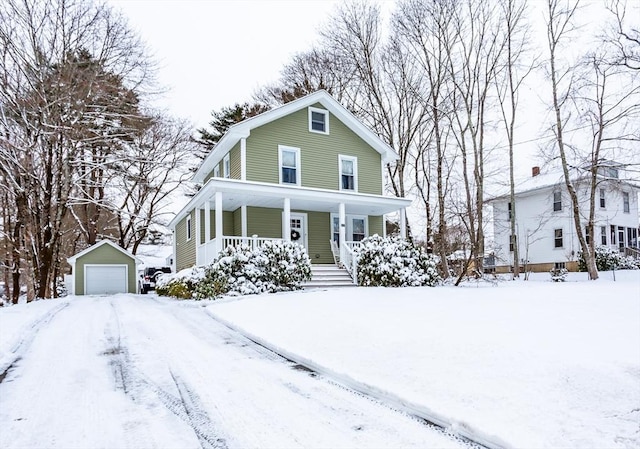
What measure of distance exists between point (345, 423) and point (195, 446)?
1006 millimetres

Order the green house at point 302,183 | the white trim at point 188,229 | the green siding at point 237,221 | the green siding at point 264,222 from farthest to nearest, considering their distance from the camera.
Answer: the white trim at point 188,229 < the green siding at point 237,221 < the green siding at point 264,222 < the green house at point 302,183

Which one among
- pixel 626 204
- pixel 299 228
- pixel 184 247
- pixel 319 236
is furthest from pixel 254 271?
pixel 626 204

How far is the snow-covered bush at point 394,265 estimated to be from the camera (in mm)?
12266

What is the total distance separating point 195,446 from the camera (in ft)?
8.75

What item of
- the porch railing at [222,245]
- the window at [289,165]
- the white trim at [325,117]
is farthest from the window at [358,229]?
the porch railing at [222,245]

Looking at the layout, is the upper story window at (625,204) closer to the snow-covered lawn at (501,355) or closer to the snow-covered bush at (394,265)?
the snow-covered bush at (394,265)

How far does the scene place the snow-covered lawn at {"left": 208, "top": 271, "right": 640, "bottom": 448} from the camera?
282cm

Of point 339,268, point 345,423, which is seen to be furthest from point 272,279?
point 345,423

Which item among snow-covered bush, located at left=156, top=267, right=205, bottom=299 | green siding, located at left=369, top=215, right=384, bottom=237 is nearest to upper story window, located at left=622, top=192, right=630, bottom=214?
green siding, located at left=369, top=215, right=384, bottom=237

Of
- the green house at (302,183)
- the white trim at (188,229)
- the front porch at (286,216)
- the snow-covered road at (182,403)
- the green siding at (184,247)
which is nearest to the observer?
the snow-covered road at (182,403)

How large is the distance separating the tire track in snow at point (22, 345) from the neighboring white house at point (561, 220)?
21495 millimetres

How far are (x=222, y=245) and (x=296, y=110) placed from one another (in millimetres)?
6571

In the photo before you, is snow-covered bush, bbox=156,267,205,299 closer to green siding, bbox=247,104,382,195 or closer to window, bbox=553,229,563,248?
green siding, bbox=247,104,382,195

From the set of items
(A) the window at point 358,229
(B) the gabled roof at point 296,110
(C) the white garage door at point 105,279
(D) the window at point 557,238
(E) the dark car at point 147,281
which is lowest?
(E) the dark car at point 147,281
